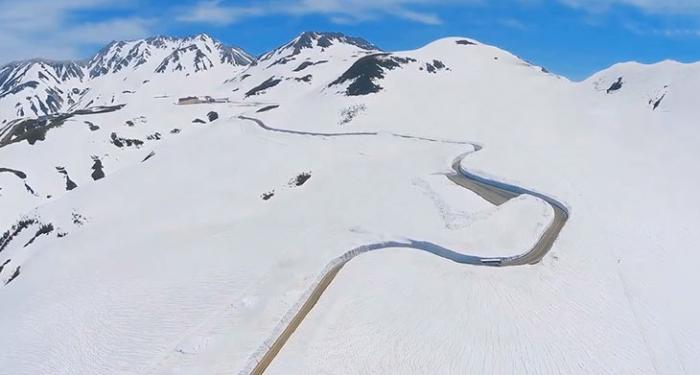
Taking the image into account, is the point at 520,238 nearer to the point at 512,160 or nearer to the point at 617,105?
the point at 512,160

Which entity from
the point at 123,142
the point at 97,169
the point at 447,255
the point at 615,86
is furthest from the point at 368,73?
the point at 447,255

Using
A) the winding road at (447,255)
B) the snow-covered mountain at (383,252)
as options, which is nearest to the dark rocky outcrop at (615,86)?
the snow-covered mountain at (383,252)

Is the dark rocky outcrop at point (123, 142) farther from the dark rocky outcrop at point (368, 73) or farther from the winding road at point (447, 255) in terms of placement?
the winding road at point (447, 255)

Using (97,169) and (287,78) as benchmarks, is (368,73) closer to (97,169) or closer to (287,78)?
(287,78)

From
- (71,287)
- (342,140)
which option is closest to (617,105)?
(342,140)

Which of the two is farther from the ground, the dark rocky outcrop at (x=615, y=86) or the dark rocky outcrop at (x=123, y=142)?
the dark rocky outcrop at (x=615, y=86)
